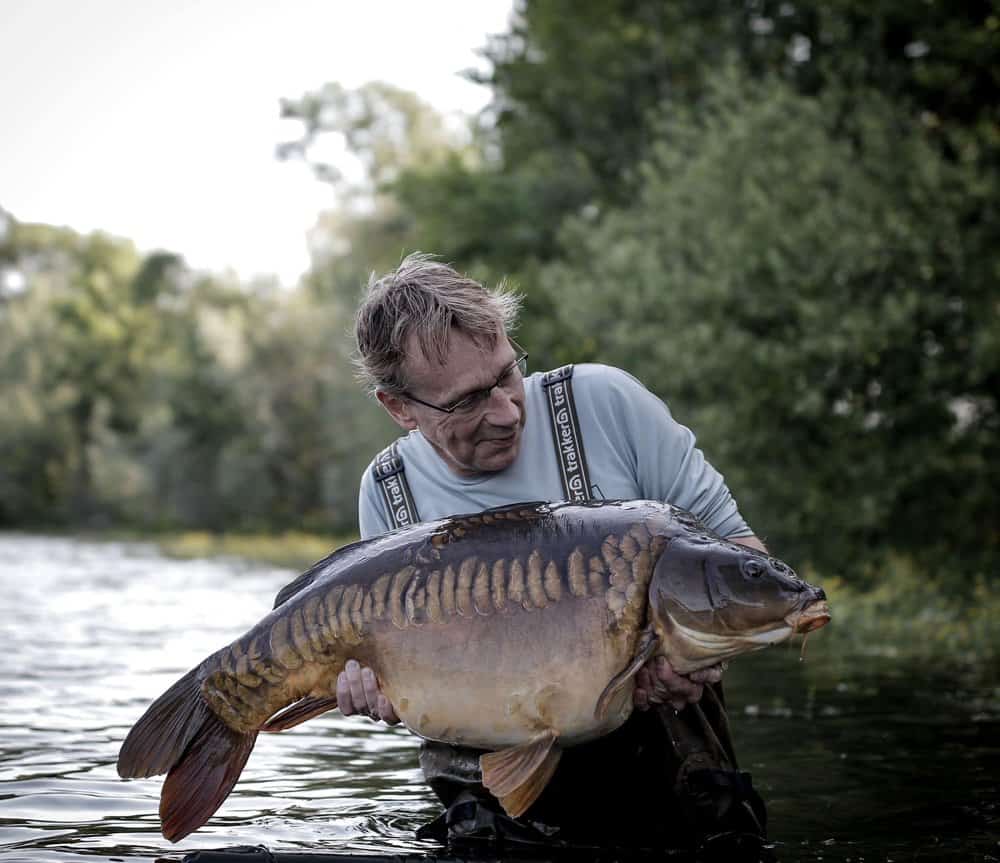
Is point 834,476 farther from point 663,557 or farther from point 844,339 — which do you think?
point 663,557

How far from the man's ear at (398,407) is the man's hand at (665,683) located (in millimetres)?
1326

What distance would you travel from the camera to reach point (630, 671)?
3.88 meters

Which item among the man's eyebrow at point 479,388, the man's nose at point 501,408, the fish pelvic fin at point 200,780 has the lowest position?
the fish pelvic fin at point 200,780

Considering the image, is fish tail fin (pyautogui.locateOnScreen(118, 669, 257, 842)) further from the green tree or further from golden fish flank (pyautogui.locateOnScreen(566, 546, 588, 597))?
the green tree

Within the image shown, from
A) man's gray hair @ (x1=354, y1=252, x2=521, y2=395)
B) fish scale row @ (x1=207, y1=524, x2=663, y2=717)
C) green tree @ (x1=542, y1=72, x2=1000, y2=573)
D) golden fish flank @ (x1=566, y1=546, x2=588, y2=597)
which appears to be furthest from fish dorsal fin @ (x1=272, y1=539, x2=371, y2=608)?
green tree @ (x1=542, y1=72, x2=1000, y2=573)

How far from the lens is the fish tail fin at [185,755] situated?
14.0 ft

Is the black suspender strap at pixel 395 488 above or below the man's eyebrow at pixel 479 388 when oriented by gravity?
below

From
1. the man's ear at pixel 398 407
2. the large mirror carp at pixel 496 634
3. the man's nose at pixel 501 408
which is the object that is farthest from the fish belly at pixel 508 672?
the man's ear at pixel 398 407

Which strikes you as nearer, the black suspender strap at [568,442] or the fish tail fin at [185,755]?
the fish tail fin at [185,755]

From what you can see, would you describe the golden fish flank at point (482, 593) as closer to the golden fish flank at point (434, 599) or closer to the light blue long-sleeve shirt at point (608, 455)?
the golden fish flank at point (434, 599)

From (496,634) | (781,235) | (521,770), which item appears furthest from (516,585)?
(781,235)

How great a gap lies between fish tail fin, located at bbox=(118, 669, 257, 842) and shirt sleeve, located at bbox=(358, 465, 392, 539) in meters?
1.04

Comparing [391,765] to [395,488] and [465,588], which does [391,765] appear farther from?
[465,588]

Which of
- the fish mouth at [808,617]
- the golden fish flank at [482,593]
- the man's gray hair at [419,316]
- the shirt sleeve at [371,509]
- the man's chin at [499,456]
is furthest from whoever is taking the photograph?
the shirt sleeve at [371,509]
